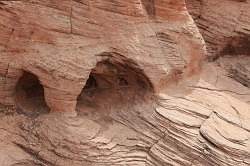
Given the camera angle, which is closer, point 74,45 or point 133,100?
point 74,45

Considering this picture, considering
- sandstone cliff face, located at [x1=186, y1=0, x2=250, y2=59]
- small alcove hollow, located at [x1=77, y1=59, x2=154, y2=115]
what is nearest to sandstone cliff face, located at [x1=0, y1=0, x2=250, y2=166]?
small alcove hollow, located at [x1=77, y1=59, x2=154, y2=115]

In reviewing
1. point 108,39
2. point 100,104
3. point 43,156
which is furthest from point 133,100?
point 43,156

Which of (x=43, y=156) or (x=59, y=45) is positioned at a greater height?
(x=59, y=45)

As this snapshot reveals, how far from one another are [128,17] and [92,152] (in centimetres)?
122

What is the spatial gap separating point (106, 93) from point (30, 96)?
0.72m

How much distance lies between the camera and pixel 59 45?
489 cm

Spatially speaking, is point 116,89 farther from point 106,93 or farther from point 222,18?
point 222,18

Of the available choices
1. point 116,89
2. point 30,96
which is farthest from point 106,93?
point 30,96

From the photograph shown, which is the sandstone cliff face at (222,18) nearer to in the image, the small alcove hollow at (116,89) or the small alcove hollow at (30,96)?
the small alcove hollow at (116,89)

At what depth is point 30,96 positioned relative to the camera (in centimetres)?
533

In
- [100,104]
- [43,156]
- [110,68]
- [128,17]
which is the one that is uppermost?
[128,17]

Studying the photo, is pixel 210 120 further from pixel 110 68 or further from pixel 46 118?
pixel 46 118

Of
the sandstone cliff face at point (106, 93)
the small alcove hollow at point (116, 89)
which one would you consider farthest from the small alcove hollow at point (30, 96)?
the small alcove hollow at point (116, 89)

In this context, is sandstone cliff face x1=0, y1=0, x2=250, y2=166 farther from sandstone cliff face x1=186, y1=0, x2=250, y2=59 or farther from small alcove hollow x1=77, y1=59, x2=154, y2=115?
sandstone cliff face x1=186, y1=0, x2=250, y2=59
